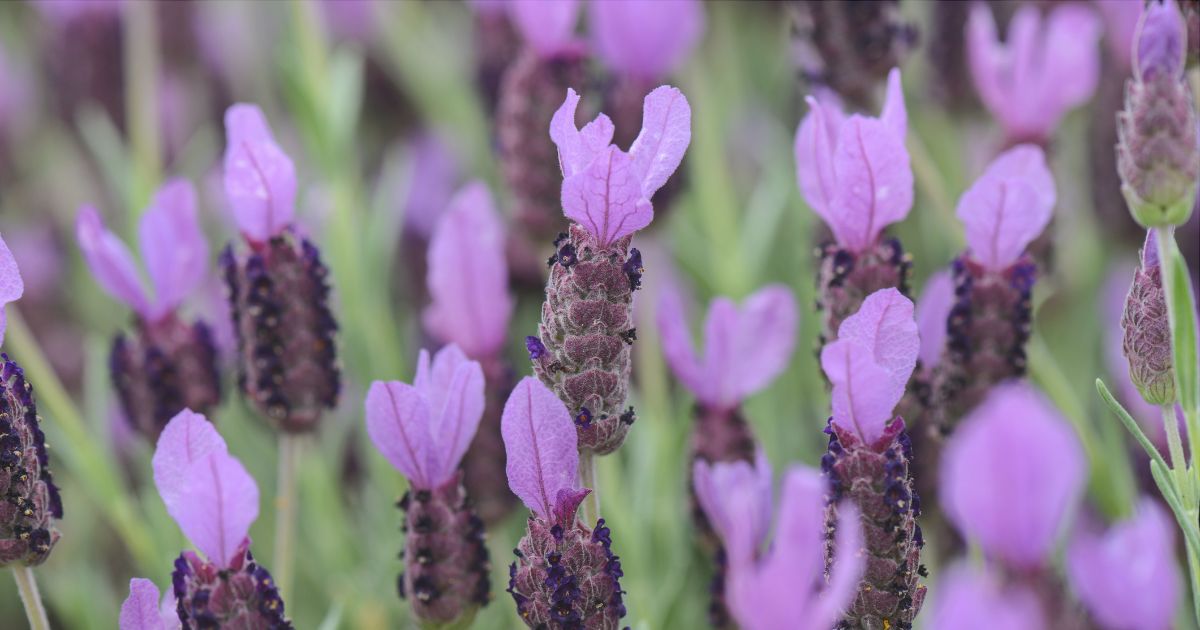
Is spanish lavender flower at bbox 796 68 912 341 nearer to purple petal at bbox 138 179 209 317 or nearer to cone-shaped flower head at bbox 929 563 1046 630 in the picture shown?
cone-shaped flower head at bbox 929 563 1046 630

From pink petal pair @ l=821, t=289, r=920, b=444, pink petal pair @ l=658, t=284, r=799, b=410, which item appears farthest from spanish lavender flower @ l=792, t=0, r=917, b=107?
pink petal pair @ l=821, t=289, r=920, b=444

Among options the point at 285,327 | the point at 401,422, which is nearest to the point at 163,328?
the point at 285,327

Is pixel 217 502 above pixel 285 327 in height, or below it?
below

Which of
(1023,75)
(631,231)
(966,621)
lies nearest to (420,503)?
(631,231)

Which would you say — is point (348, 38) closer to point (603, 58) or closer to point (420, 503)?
point (603, 58)

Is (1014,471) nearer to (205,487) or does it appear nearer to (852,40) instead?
(205,487)

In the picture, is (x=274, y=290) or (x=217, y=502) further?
(x=274, y=290)

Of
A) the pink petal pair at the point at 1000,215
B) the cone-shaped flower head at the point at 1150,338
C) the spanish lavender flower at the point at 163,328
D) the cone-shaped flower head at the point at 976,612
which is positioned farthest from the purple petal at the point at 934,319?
→ the spanish lavender flower at the point at 163,328
